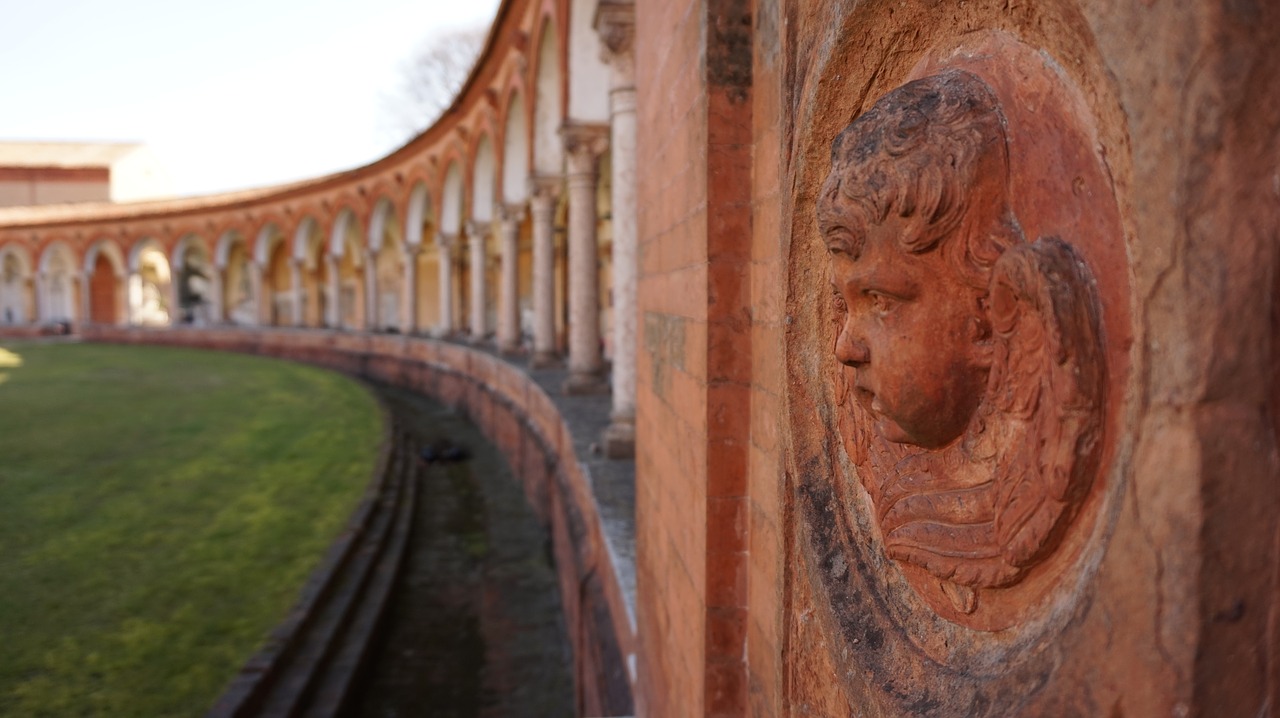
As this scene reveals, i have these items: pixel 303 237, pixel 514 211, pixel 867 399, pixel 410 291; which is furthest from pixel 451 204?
pixel 867 399

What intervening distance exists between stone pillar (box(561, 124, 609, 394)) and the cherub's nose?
8772 millimetres

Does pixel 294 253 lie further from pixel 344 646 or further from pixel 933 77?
pixel 933 77

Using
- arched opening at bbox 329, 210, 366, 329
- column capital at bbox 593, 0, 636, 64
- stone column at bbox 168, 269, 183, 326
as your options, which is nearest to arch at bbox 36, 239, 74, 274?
stone column at bbox 168, 269, 183, 326

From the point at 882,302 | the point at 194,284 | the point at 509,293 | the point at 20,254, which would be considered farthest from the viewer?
the point at 20,254

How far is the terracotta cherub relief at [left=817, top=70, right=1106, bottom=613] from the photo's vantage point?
2.94ft

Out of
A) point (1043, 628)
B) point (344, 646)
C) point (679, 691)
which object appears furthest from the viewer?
point (344, 646)

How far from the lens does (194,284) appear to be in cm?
3531

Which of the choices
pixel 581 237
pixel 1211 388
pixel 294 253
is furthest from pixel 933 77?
pixel 294 253

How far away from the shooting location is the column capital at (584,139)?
9.74 m

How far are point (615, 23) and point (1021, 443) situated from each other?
6.21 meters

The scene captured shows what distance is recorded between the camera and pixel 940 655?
3.95ft

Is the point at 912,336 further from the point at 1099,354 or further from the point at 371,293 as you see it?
the point at 371,293

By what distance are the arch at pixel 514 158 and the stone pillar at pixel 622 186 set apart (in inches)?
328

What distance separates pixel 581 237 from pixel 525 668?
5.70m
